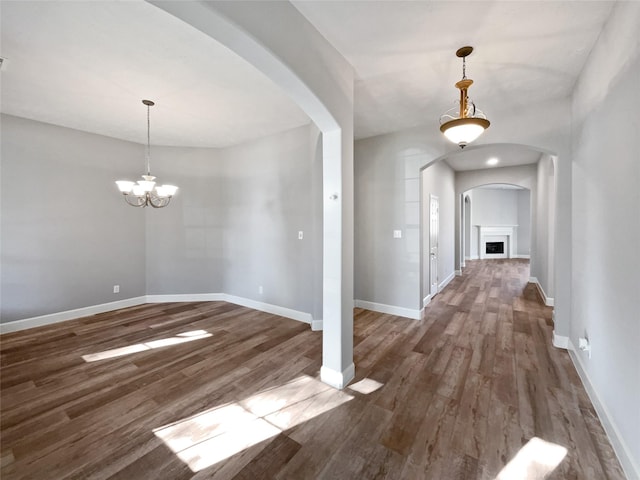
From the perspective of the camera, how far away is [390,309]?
4.48 m

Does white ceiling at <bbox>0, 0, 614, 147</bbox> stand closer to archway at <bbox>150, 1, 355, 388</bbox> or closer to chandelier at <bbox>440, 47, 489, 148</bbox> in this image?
archway at <bbox>150, 1, 355, 388</bbox>

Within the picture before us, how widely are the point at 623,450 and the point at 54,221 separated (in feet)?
21.8

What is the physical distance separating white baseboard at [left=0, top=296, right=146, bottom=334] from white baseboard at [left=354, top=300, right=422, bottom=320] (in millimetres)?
4179

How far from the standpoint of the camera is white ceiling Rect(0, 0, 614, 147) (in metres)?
1.93

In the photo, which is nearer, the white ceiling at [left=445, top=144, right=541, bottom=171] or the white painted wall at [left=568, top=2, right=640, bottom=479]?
the white painted wall at [left=568, top=2, right=640, bottom=479]

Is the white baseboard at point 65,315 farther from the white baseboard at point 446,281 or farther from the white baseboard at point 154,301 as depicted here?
the white baseboard at point 446,281

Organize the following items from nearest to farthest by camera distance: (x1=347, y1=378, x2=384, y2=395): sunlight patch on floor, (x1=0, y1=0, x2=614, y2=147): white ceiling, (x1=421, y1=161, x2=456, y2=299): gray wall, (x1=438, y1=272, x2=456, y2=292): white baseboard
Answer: (x1=0, y1=0, x2=614, y2=147): white ceiling
(x1=347, y1=378, x2=384, y2=395): sunlight patch on floor
(x1=421, y1=161, x2=456, y2=299): gray wall
(x1=438, y1=272, x2=456, y2=292): white baseboard

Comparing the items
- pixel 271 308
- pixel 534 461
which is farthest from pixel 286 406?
pixel 271 308

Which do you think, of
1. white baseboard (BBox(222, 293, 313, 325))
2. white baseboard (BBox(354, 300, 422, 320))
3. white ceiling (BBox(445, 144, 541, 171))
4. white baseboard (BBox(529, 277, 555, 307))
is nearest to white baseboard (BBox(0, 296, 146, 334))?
white baseboard (BBox(222, 293, 313, 325))

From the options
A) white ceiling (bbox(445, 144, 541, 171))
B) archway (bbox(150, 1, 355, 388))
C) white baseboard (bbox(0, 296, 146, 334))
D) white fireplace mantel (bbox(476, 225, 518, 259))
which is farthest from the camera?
white fireplace mantel (bbox(476, 225, 518, 259))

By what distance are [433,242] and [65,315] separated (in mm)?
6557

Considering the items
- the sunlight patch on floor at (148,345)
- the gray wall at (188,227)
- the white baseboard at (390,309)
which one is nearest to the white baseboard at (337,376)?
the sunlight patch on floor at (148,345)

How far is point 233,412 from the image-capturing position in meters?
2.11

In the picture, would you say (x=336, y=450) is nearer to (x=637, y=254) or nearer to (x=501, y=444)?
(x=501, y=444)
